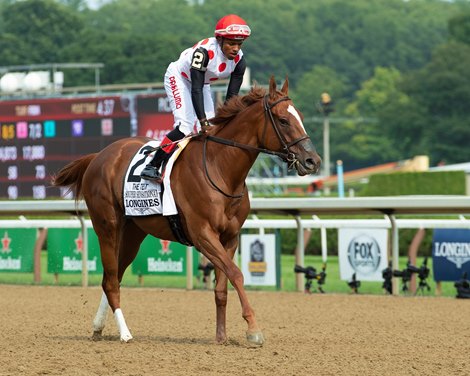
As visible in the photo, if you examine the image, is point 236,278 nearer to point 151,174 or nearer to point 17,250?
point 151,174

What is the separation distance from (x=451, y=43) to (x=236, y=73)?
6863 cm

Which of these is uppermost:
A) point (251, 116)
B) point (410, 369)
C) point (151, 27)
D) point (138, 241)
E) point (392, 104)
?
point (151, 27)

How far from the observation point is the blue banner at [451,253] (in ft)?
35.5

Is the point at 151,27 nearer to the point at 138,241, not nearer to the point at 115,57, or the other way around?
the point at 115,57

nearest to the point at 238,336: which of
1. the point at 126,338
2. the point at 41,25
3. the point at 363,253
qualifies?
the point at 126,338

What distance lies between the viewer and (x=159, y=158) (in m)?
7.71

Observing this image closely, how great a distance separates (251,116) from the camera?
743cm

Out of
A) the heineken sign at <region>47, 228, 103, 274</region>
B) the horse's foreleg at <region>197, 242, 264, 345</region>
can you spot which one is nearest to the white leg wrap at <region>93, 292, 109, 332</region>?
the horse's foreleg at <region>197, 242, 264, 345</region>

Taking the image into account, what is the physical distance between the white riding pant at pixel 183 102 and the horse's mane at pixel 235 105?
24 cm

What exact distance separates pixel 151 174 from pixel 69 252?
209 inches

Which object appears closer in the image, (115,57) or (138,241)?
(138,241)

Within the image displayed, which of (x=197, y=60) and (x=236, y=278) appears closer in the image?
(x=236, y=278)

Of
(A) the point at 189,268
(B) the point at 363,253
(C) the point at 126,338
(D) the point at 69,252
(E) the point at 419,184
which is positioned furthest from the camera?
(E) the point at 419,184

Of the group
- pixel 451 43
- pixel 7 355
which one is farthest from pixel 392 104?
pixel 7 355
